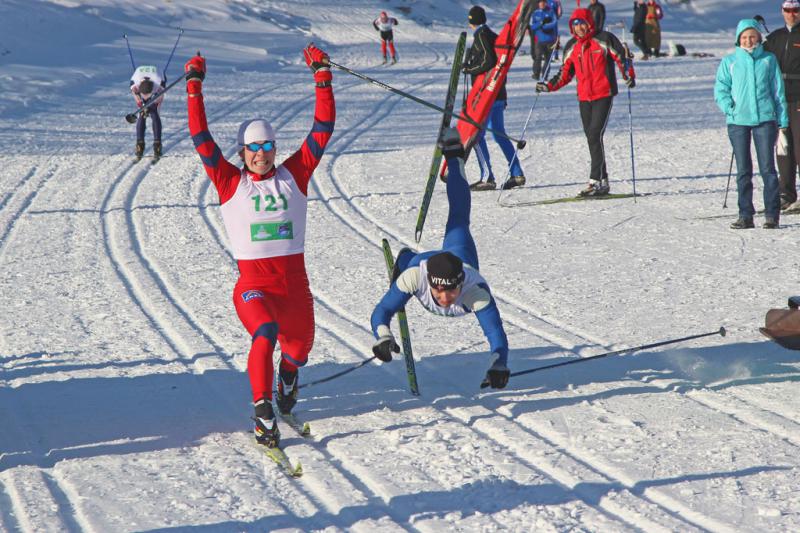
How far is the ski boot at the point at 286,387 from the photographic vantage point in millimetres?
5898

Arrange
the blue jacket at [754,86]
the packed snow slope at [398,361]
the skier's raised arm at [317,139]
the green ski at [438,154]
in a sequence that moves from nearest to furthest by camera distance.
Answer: the packed snow slope at [398,361]
the skier's raised arm at [317,139]
the green ski at [438,154]
the blue jacket at [754,86]

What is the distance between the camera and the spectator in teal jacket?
9.46 meters

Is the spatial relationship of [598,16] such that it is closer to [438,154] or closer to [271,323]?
[438,154]

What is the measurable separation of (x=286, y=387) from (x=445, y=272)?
3.87 ft

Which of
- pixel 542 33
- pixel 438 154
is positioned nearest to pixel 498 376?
pixel 438 154

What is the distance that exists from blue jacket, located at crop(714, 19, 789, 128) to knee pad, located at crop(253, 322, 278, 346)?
572 cm

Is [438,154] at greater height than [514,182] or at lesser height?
greater

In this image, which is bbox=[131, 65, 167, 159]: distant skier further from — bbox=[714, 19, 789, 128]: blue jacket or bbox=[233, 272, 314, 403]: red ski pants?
bbox=[233, 272, 314, 403]: red ski pants

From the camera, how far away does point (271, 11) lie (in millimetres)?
40688

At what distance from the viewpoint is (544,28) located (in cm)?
2220

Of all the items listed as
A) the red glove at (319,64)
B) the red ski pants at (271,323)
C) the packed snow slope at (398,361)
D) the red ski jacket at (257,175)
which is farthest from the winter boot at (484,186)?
the red ski pants at (271,323)

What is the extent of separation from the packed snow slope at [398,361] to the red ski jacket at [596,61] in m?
1.21

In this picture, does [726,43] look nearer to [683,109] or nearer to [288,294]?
[683,109]

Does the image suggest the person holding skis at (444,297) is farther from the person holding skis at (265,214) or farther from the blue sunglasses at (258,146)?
the blue sunglasses at (258,146)
